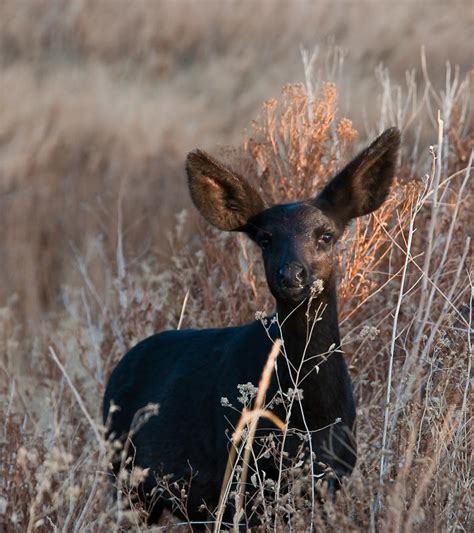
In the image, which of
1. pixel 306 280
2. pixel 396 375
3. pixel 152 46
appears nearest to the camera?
pixel 306 280

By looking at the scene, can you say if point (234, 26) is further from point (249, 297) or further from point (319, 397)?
point (319, 397)

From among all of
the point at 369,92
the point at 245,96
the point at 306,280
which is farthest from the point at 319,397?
the point at 245,96

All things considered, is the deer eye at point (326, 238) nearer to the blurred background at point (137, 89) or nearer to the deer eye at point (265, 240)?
the deer eye at point (265, 240)

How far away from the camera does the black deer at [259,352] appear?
191 inches

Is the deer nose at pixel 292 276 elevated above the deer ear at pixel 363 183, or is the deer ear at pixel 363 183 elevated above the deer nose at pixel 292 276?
the deer ear at pixel 363 183

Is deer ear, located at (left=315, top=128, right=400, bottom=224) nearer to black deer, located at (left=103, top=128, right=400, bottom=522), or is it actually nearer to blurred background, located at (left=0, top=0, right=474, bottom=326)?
black deer, located at (left=103, top=128, right=400, bottom=522)

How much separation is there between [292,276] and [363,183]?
0.86 m

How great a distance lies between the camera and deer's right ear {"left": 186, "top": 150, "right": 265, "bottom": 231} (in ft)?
17.3

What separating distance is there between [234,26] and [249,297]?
12384 millimetres

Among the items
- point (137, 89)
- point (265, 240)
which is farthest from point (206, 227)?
point (137, 89)

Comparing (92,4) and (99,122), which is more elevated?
(92,4)

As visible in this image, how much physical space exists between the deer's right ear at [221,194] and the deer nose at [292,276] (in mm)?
684

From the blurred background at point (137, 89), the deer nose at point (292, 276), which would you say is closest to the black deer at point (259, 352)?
the deer nose at point (292, 276)

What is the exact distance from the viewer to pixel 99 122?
15117 millimetres
